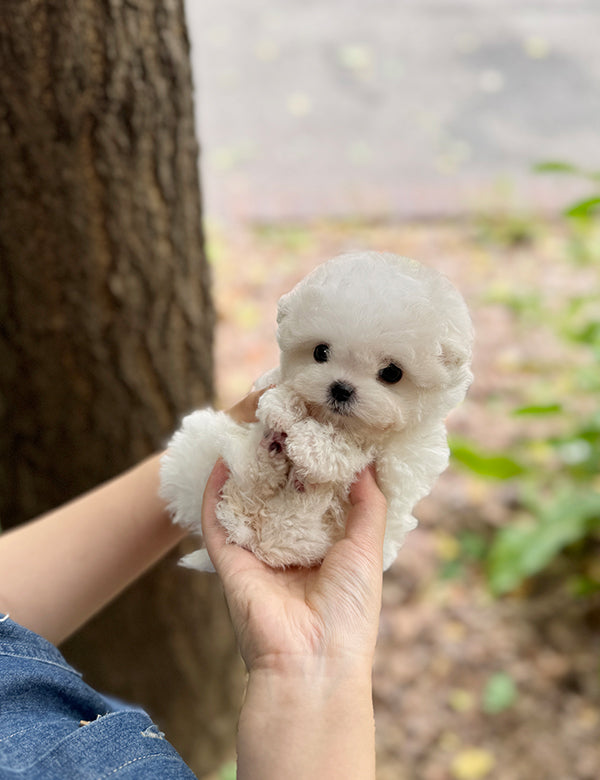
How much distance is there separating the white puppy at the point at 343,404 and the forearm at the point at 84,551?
0.34 meters

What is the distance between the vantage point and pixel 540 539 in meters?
2.40

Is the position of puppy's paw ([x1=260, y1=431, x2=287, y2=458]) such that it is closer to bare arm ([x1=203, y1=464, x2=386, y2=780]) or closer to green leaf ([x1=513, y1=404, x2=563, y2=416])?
bare arm ([x1=203, y1=464, x2=386, y2=780])

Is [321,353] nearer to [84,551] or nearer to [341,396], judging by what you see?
[341,396]

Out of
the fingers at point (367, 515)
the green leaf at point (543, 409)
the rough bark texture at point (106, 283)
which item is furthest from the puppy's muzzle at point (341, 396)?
the green leaf at point (543, 409)

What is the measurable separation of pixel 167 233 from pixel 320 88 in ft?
13.4

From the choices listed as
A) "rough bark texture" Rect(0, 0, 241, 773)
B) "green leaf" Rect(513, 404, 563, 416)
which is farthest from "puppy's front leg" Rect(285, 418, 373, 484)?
"green leaf" Rect(513, 404, 563, 416)

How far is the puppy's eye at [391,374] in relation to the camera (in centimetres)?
85

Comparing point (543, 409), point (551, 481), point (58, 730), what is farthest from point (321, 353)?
point (551, 481)

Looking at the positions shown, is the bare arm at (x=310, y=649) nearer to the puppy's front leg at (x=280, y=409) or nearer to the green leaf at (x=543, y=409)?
the puppy's front leg at (x=280, y=409)

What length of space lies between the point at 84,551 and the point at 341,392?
2.05 ft

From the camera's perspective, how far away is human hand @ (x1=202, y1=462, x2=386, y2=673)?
0.82m

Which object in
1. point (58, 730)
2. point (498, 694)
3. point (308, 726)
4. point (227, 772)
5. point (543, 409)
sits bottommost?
point (227, 772)

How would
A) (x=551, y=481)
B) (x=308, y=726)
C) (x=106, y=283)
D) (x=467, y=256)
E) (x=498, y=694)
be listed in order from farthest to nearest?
(x=467, y=256) → (x=551, y=481) → (x=498, y=694) → (x=106, y=283) → (x=308, y=726)

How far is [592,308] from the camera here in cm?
361
